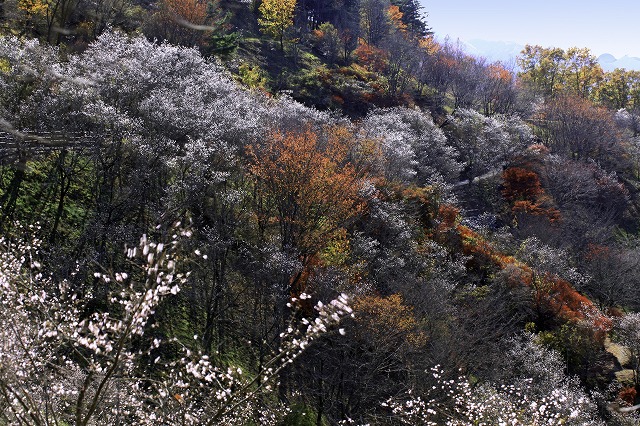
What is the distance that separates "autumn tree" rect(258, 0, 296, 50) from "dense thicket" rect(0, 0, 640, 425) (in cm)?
1986

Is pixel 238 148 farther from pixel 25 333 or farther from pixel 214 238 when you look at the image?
pixel 25 333

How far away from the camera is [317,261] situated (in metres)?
21.0

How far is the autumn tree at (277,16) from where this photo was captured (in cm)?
5500

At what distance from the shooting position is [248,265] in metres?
19.9

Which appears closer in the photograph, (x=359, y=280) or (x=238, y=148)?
(x=359, y=280)

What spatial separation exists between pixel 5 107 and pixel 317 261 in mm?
13826

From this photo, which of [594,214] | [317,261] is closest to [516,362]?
[317,261]

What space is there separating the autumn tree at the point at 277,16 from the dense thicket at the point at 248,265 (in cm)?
1986

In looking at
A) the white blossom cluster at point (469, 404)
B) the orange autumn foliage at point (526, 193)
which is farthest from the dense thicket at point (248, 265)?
the orange autumn foliage at point (526, 193)

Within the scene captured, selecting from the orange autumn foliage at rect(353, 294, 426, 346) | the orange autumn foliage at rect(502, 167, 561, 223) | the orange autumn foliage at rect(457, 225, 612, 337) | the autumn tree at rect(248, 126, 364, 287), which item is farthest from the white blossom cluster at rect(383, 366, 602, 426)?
the orange autumn foliage at rect(502, 167, 561, 223)

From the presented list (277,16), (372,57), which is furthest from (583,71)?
(277,16)

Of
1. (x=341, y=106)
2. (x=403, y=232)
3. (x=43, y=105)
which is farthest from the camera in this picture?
(x=341, y=106)

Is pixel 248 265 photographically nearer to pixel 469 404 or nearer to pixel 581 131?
pixel 469 404

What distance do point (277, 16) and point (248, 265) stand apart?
4409 cm
